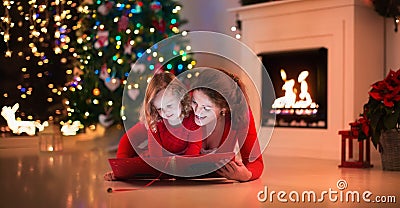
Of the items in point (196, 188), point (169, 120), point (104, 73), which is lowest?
point (196, 188)

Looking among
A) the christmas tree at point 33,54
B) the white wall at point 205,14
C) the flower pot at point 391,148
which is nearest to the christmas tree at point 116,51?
the christmas tree at point 33,54

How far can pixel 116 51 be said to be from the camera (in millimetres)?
4230

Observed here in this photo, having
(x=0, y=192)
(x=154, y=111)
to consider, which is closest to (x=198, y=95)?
(x=154, y=111)

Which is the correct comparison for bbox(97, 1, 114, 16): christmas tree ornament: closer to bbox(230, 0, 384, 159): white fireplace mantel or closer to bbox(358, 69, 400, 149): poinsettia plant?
bbox(230, 0, 384, 159): white fireplace mantel

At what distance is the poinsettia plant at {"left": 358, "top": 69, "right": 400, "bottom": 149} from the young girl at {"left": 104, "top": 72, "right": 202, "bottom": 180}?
131 centimetres

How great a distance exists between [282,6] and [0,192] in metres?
2.76

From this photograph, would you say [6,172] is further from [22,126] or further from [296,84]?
[296,84]

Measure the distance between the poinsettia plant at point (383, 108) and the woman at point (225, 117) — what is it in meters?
1.03

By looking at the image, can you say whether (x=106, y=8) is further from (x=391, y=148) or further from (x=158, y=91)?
(x=391, y=148)

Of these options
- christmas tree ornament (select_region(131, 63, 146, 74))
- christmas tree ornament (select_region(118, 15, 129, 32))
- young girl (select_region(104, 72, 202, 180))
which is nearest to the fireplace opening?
christmas tree ornament (select_region(131, 63, 146, 74))

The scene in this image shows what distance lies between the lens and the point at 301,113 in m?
4.28

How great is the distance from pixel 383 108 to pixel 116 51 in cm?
197

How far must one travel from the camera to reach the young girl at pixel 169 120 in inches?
92.9

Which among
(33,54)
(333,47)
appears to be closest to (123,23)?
(33,54)
